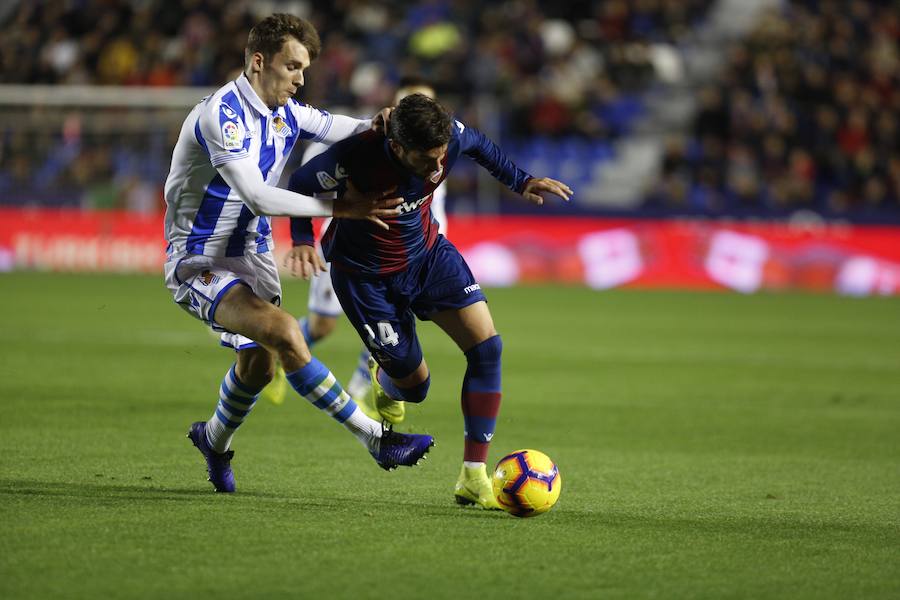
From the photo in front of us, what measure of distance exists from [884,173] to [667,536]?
17078mm

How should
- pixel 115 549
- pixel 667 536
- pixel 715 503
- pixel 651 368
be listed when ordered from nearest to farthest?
pixel 115 549 < pixel 667 536 < pixel 715 503 < pixel 651 368

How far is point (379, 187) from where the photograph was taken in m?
6.10

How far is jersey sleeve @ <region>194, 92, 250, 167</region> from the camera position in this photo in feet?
19.2

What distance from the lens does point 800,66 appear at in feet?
74.9

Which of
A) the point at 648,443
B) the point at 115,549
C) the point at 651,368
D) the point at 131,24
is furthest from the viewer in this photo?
the point at 131,24

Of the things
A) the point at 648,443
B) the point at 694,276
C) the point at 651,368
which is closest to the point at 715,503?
the point at 648,443

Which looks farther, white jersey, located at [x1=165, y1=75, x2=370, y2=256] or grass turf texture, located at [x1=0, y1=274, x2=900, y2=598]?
white jersey, located at [x1=165, y1=75, x2=370, y2=256]

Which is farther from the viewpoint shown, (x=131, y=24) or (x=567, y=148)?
(x=131, y=24)

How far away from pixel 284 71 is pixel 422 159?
31.8 inches

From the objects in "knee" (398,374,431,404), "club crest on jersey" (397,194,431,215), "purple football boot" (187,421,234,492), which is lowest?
"purple football boot" (187,421,234,492)

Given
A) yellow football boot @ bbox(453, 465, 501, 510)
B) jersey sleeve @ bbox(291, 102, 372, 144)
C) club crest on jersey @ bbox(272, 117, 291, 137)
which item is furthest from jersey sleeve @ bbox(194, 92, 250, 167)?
yellow football boot @ bbox(453, 465, 501, 510)

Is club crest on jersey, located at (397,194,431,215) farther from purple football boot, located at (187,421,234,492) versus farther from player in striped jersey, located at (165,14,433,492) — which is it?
purple football boot, located at (187,421,234,492)

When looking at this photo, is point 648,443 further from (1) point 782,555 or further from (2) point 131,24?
(2) point 131,24

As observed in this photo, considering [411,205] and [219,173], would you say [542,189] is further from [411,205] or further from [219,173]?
[219,173]
